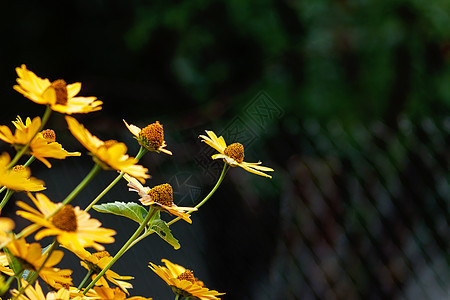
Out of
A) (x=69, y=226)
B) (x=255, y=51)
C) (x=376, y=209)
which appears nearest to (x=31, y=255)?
(x=69, y=226)

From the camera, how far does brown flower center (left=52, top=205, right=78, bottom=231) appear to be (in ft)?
1.24

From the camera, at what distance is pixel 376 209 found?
1.85 m

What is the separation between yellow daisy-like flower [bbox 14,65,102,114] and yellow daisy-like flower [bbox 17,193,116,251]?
68mm

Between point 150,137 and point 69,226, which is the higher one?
point 150,137

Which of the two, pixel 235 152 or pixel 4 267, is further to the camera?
pixel 235 152

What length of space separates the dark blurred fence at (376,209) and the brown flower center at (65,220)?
1492 millimetres

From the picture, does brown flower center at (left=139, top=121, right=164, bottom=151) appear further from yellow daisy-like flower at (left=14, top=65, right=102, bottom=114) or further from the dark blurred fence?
the dark blurred fence

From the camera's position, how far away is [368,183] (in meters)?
1.83

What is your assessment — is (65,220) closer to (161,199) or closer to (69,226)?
(69,226)

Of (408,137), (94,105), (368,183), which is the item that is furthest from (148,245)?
(94,105)

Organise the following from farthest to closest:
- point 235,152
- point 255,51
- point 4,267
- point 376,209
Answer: point 255,51, point 376,209, point 235,152, point 4,267

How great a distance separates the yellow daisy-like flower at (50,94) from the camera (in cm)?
40

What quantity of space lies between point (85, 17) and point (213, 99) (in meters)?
1.08

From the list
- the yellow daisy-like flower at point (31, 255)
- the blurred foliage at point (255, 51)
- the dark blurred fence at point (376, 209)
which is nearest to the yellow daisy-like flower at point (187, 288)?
the yellow daisy-like flower at point (31, 255)
